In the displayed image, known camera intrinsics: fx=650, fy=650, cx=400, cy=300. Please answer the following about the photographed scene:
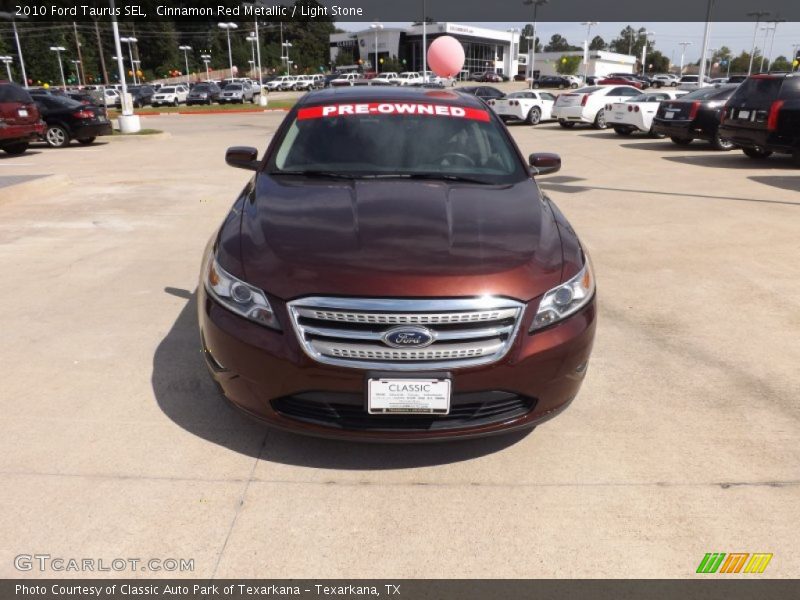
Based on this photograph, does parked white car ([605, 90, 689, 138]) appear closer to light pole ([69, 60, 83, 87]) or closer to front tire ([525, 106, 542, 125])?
front tire ([525, 106, 542, 125])

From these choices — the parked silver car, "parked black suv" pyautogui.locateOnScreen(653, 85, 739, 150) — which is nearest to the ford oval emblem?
"parked black suv" pyautogui.locateOnScreen(653, 85, 739, 150)

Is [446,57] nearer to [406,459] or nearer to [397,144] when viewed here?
[397,144]

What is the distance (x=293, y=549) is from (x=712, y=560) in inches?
63.5

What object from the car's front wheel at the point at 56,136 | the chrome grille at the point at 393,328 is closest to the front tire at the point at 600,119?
the car's front wheel at the point at 56,136

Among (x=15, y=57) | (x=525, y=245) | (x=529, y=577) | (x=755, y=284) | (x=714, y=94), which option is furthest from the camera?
(x=15, y=57)

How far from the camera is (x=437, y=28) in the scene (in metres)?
96.6

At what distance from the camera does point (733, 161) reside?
544 inches

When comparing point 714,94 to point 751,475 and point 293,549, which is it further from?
point 293,549

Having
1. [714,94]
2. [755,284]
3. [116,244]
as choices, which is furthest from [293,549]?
[714,94]

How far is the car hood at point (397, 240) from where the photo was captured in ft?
8.84

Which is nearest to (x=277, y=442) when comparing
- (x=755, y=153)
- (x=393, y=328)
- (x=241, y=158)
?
(x=393, y=328)

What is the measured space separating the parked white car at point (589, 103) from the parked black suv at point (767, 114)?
8743mm

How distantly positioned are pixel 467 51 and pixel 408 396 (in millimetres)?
108124
